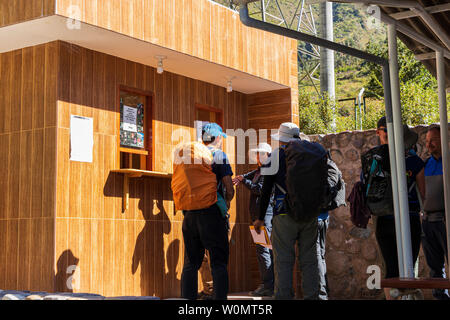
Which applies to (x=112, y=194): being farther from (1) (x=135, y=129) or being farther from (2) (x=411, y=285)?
(2) (x=411, y=285)

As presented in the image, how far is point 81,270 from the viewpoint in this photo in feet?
27.3

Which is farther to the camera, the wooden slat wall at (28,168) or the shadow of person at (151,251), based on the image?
the shadow of person at (151,251)

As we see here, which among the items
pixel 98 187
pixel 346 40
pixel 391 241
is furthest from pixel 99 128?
pixel 346 40

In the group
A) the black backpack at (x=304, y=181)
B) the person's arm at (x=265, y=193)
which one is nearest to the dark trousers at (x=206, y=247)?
the person's arm at (x=265, y=193)

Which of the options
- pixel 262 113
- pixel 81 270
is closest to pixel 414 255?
Answer: pixel 81 270

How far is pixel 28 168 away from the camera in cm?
843

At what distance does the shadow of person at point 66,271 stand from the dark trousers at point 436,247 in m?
4.12

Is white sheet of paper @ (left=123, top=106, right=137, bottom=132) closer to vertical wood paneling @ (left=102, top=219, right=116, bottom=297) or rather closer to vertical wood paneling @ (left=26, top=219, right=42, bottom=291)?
vertical wood paneling @ (left=102, top=219, right=116, bottom=297)

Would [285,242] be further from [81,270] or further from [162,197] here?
[162,197]

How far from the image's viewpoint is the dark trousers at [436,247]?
271 inches

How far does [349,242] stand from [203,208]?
374 centimetres

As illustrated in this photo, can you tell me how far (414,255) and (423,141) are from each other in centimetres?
347

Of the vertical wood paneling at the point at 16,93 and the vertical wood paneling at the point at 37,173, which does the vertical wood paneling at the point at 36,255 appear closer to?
the vertical wood paneling at the point at 37,173
